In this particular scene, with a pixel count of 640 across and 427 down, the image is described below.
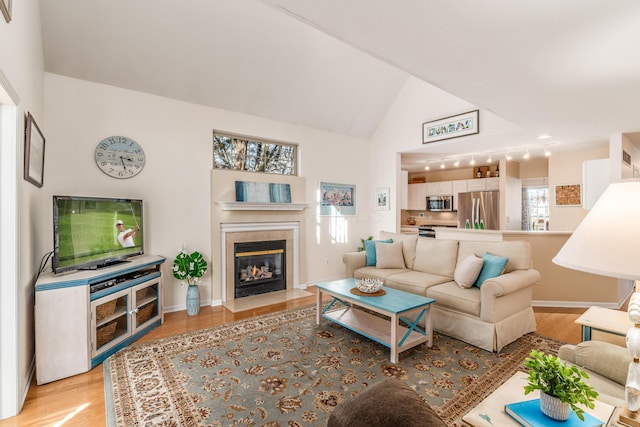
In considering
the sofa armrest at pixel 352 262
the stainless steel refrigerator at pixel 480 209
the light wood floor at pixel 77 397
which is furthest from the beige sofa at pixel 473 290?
the stainless steel refrigerator at pixel 480 209

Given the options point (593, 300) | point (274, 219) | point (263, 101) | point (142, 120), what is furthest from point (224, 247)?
point (593, 300)

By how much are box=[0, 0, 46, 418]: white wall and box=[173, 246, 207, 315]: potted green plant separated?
1381 mm

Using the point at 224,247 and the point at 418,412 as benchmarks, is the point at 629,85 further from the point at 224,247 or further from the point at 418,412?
the point at 224,247

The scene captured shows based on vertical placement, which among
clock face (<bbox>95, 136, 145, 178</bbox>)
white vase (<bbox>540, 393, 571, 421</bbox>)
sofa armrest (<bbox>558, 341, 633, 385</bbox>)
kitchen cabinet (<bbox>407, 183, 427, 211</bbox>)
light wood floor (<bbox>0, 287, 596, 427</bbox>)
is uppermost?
clock face (<bbox>95, 136, 145, 178</bbox>)

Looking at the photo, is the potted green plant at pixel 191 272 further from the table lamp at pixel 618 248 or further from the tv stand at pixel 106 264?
the table lamp at pixel 618 248

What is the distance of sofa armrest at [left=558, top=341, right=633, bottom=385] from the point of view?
5.09ft

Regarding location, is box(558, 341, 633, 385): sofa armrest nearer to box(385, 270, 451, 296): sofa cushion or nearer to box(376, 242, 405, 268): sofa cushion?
box(385, 270, 451, 296): sofa cushion

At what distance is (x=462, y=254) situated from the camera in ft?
12.2

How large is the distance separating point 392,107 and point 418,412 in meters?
5.60

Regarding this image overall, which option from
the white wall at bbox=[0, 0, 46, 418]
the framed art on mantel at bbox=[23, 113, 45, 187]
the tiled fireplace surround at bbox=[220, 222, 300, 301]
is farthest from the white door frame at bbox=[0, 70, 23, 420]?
the tiled fireplace surround at bbox=[220, 222, 300, 301]

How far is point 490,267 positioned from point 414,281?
81 centimetres

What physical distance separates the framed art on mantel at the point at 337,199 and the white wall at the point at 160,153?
20 centimetres

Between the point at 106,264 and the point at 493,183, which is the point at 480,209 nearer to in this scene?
the point at 493,183

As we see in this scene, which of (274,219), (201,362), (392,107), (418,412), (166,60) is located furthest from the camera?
(392,107)
